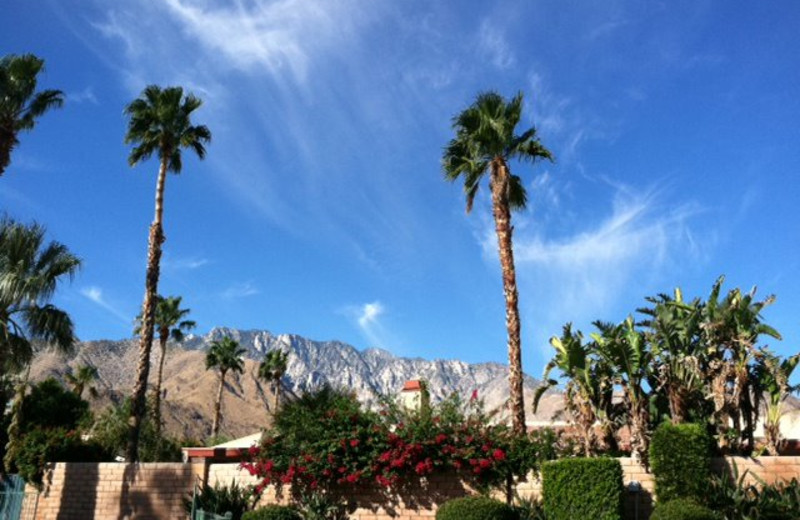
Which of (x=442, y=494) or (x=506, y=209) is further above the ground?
(x=506, y=209)

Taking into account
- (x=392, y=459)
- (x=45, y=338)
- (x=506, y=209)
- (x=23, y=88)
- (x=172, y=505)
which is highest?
(x=23, y=88)

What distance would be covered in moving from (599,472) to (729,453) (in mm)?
4619

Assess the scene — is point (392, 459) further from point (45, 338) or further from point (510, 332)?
point (45, 338)

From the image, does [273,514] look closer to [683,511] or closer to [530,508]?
[530,508]

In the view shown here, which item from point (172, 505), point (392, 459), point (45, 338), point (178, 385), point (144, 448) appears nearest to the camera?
point (392, 459)

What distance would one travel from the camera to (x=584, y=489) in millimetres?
15734

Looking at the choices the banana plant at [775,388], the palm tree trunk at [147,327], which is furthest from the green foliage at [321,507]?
the banana plant at [775,388]

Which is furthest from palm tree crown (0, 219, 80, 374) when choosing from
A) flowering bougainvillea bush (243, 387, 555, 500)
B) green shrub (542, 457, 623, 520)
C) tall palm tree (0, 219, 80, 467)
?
green shrub (542, 457, 623, 520)

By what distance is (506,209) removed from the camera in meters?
A: 21.5

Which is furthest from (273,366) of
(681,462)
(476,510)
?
(681,462)

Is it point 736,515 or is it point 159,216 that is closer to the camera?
point 736,515

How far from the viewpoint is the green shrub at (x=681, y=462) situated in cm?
1545

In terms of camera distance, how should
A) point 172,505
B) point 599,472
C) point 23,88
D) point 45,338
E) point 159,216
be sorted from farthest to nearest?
1. point 159,216
2. point 23,88
3. point 45,338
4. point 172,505
5. point 599,472

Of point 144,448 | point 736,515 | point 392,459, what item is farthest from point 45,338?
point 736,515
